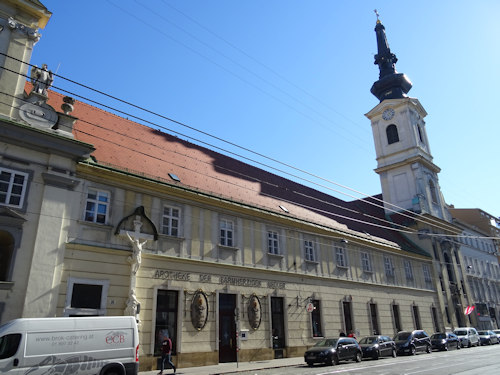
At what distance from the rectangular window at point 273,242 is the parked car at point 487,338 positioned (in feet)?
72.8

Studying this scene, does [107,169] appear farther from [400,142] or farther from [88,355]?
[400,142]

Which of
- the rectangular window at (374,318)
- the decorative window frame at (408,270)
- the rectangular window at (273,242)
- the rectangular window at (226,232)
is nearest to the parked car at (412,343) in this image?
the rectangular window at (374,318)

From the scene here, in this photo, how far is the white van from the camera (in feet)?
33.3

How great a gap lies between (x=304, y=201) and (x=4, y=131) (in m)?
21.1

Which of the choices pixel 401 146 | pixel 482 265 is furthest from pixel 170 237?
pixel 482 265

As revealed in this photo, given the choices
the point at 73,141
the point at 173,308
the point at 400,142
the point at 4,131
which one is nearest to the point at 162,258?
the point at 173,308

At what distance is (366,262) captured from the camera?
99.2 ft

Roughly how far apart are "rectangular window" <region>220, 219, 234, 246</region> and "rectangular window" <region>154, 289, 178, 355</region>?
4067 mm

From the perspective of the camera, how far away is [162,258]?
703 inches

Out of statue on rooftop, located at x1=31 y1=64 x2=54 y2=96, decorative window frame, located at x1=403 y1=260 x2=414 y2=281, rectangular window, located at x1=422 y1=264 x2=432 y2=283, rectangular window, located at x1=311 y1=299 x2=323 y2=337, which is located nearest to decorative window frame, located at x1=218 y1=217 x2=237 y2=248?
rectangular window, located at x1=311 y1=299 x2=323 y2=337

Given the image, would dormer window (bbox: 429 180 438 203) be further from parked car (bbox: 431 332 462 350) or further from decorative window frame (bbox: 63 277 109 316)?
decorative window frame (bbox: 63 277 109 316)

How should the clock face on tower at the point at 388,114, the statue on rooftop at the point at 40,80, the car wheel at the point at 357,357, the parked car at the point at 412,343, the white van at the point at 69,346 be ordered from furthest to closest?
the clock face on tower at the point at 388,114
the parked car at the point at 412,343
the car wheel at the point at 357,357
the statue on rooftop at the point at 40,80
the white van at the point at 69,346

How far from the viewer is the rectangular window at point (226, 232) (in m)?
21.0

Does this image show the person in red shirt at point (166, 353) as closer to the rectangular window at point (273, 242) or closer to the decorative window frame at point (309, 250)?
the rectangular window at point (273, 242)
